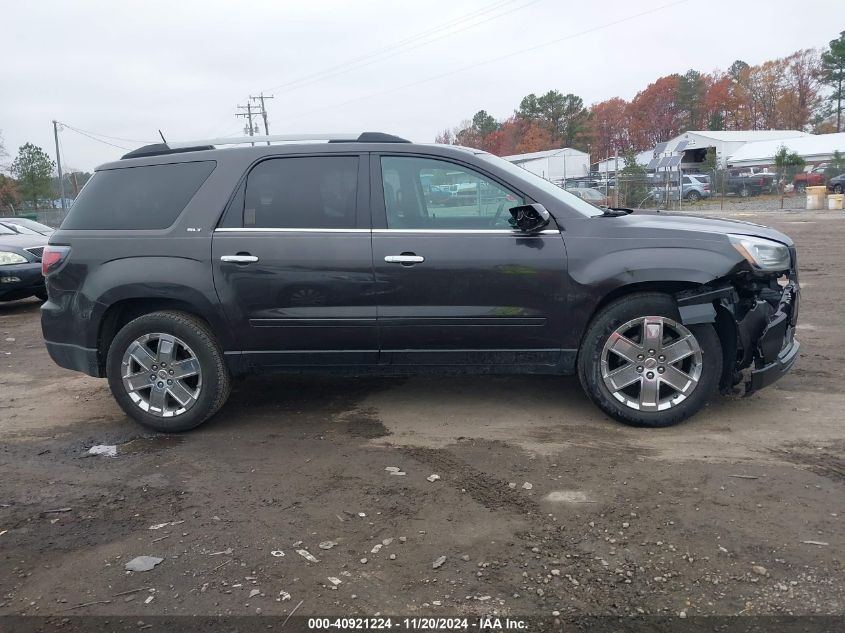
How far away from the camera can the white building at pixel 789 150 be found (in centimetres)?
4894

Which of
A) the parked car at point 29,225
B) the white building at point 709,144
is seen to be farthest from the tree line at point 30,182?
the white building at point 709,144

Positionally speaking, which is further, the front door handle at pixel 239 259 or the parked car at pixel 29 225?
the parked car at pixel 29 225

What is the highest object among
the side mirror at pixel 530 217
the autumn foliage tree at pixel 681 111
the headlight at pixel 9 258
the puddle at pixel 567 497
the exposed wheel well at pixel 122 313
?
the autumn foliage tree at pixel 681 111

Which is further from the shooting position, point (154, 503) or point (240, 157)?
point (240, 157)

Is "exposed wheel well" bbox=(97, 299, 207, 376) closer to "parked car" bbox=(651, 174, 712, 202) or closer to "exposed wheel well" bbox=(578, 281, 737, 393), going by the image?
"exposed wheel well" bbox=(578, 281, 737, 393)

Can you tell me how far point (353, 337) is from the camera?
15.2 feet

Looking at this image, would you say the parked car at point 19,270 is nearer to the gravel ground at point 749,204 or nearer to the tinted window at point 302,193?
the tinted window at point 302,193

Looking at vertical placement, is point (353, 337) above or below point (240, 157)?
below

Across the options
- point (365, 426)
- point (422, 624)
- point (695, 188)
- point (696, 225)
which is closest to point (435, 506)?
point (422, 624)

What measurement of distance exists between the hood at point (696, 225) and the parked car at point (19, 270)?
9060 mm

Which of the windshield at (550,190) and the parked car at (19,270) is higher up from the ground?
the windshield at (550,190)

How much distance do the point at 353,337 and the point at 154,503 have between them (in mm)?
1578

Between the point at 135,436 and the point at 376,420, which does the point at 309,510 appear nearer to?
the point at 376,420

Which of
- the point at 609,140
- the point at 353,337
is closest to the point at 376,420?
the point at 353,337
